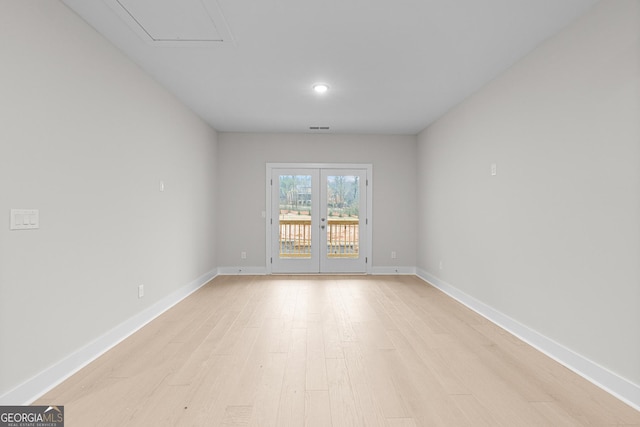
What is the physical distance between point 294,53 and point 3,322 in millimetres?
2801

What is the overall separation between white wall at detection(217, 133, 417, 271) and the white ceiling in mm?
1584

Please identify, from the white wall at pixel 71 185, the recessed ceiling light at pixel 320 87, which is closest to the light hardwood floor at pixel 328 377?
the white wall at pixel 71 185

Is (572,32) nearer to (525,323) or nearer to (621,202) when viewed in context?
(621,202)

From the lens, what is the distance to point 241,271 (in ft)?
19.7

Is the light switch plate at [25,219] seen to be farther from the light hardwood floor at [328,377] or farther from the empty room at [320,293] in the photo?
the light hardwood floor at [328,377]

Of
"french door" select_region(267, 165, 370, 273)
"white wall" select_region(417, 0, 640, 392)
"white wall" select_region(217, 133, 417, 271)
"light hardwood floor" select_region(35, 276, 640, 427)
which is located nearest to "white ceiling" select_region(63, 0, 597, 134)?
"white wall" select_region(417, 0, 640, 392)

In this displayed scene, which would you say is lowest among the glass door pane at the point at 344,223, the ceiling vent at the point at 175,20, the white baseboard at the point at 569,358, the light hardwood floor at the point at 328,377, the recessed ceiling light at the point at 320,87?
the light hardwood floor at the point at 328,377

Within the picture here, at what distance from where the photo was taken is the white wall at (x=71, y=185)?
76.2 inches

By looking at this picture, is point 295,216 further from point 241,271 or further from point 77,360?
point 77,360

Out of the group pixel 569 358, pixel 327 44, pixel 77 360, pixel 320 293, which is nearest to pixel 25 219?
pixel 77 360

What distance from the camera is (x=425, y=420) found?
6.07 ft

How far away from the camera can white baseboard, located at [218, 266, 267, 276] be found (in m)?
6.00

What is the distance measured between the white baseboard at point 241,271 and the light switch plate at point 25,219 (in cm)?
400

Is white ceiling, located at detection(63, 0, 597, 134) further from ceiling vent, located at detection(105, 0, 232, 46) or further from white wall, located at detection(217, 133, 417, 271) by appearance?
white wall, located at detection(217, 133, 417, 271)
